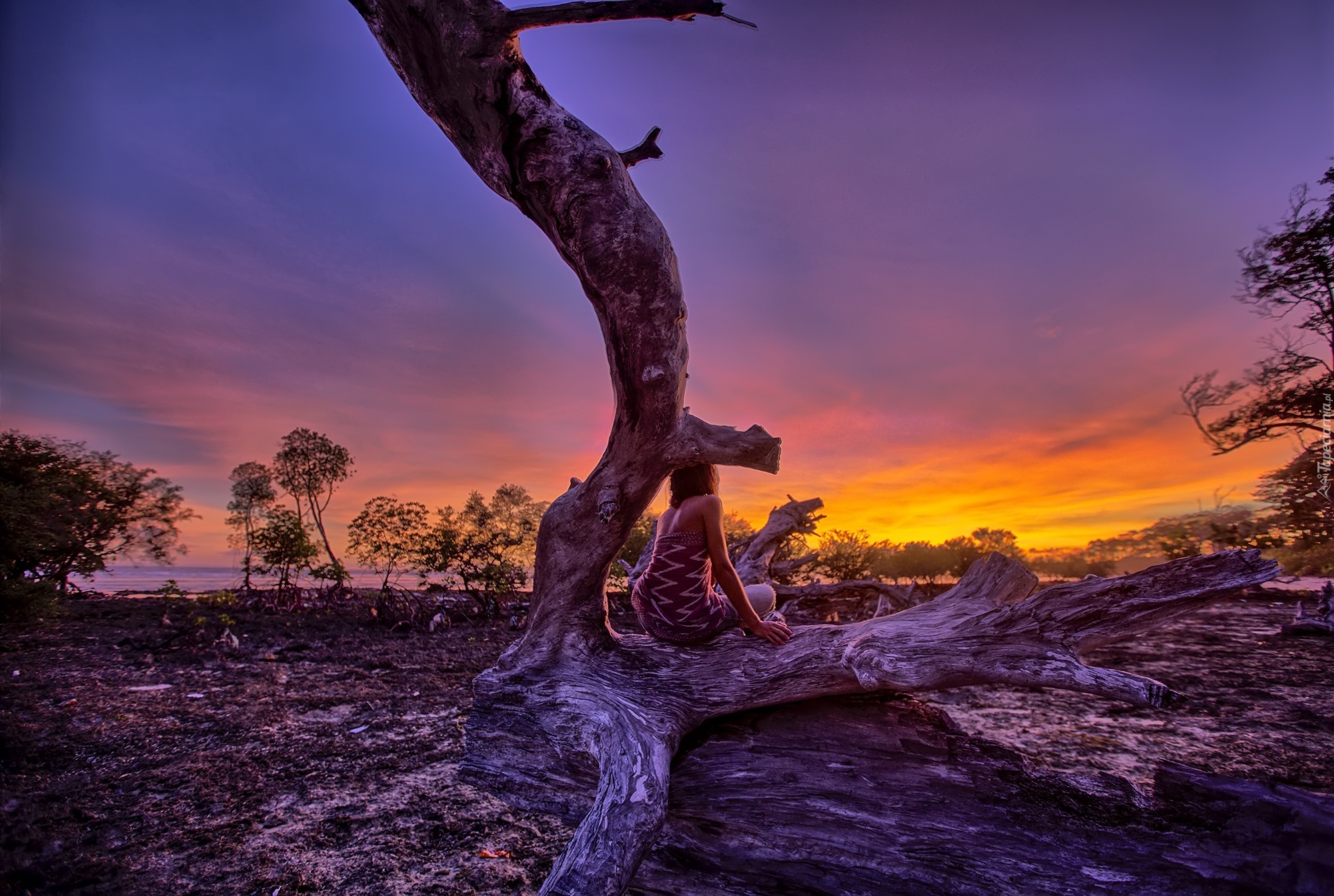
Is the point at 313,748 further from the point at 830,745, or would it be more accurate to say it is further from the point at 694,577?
the point at 830,745

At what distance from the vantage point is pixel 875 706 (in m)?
3.53

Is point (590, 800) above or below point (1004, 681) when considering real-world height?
below

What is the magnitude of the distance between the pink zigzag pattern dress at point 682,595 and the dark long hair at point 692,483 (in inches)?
11.5

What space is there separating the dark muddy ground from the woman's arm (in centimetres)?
208

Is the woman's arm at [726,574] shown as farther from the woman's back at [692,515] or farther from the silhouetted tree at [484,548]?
the silhouetted tree at [484,548]

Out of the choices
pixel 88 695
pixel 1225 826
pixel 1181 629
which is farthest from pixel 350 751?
pixel 1181 629

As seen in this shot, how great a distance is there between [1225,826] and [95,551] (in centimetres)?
1648

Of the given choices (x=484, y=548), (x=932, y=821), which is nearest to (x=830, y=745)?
(x=932, y=821)

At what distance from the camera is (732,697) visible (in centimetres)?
345

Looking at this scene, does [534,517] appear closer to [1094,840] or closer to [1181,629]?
[1094,840]

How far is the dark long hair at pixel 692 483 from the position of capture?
3688 mm

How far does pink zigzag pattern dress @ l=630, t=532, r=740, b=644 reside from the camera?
355 centimetres

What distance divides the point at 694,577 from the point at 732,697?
32.8 inches

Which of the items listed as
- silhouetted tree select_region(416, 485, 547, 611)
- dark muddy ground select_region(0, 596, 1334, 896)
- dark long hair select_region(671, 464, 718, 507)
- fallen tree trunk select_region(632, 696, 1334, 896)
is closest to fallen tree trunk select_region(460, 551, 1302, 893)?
fallen tree trunk select_region(632, 696, 1334, 896)
